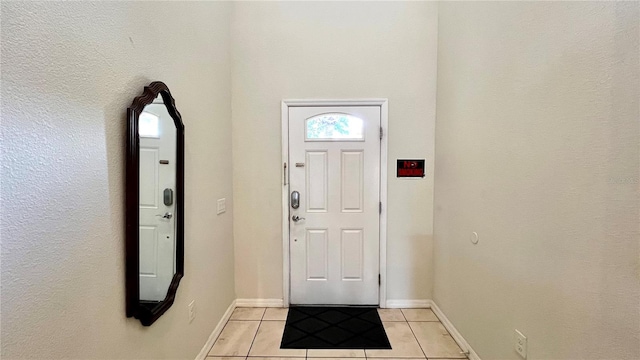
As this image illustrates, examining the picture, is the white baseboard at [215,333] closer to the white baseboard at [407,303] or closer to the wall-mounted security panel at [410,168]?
the white baseboard at [407,303]

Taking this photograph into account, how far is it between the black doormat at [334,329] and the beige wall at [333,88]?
0.42 m

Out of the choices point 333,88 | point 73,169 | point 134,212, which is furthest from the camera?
point 333,88

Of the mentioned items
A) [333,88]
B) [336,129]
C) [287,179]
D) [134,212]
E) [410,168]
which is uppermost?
[333,88]

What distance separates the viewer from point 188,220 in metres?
1.74

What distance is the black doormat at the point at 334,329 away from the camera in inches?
81.3

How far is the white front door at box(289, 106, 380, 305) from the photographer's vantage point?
8.35 ft

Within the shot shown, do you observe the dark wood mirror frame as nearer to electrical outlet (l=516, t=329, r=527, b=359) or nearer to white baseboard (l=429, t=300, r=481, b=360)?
electrical outlet (l=516, t=329, r=527, b=359)

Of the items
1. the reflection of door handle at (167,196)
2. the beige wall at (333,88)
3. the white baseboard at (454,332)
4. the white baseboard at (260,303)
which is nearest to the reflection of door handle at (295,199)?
the beige wall at (333,88)

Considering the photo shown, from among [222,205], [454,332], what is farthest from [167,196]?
[454,332]

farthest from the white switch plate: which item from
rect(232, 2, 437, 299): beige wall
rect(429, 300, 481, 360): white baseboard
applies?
rect(429, 300, 481, 360): white baseboard

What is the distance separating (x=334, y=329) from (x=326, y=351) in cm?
28

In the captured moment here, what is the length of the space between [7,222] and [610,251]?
1989 millimetres

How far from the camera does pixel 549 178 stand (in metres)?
1.26

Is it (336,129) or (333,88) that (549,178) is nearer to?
(336,129)
